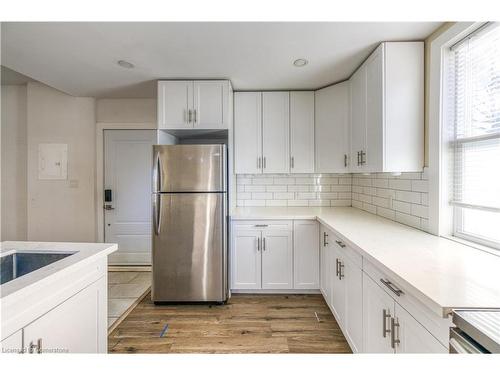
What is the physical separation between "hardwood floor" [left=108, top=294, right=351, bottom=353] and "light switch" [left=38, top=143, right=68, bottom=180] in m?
2.25

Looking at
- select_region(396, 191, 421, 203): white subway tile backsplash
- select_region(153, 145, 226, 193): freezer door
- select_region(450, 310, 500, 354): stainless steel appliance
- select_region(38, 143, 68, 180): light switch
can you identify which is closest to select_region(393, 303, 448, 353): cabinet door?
select_region(450, 310, 500, 354): stainless steel appliance

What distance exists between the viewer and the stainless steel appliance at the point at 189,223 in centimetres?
242

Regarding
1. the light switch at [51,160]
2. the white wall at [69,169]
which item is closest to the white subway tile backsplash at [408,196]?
the white wall at [69,169]

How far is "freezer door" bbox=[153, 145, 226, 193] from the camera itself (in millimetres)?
2418

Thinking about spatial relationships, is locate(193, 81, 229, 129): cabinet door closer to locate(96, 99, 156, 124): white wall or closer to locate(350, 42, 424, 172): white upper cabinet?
locate(96, 99, 156, 124): white wall

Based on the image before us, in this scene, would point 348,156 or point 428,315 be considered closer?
point 428,315

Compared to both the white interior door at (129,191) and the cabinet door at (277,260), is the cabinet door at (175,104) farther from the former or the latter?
the cabinet door at (277,260)

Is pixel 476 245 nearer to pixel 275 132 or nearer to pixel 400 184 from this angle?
pixel 400 184

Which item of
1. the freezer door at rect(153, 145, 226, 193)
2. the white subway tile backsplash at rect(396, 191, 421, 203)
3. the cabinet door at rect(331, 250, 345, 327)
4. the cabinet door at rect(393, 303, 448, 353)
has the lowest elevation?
the cabinet door at rect(331, 250, 345, 327)

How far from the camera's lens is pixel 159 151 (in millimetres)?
2422

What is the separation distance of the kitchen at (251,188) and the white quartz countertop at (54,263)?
0.04ft
